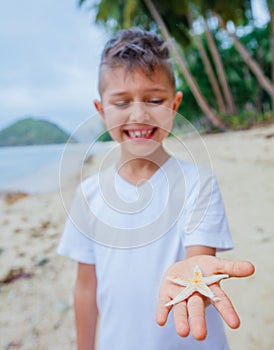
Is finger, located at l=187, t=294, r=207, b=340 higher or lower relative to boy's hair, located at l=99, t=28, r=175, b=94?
lower

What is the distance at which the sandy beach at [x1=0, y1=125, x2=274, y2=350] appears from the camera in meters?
1.34

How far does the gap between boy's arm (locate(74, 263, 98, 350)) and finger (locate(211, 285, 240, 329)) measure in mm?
496

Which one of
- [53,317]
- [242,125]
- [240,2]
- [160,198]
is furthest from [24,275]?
[240,2]

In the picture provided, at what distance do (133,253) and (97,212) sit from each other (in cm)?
14

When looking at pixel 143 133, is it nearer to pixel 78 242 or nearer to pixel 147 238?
pixel 147 238

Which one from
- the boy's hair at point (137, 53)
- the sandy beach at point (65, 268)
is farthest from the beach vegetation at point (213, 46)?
the boy's hair at point (137, 53)

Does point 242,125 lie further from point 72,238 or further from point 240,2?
point 72,238

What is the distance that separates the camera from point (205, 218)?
70 cm

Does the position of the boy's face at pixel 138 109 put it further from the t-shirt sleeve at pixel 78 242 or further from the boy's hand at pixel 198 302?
the boy's hand at pixel 198 302

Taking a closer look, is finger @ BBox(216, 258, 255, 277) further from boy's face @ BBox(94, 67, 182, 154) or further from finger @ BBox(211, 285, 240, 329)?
boy's face @ BBox(94, 67, 182, 154)

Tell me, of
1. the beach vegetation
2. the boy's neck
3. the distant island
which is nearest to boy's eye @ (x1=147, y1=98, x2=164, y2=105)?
the boy's neck

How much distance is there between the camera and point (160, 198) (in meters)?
0.74

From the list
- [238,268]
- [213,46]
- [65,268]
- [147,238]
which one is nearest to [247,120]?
[213,46]

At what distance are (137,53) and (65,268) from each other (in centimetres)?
162
